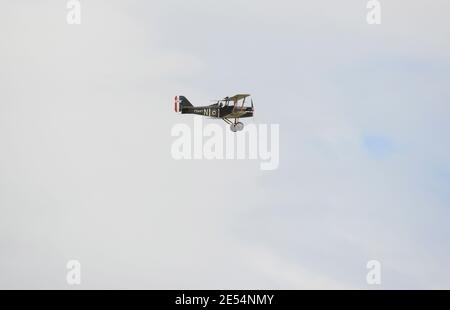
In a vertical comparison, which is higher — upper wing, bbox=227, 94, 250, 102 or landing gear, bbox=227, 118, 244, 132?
upper wing, bbox=227, 94, 250, 102

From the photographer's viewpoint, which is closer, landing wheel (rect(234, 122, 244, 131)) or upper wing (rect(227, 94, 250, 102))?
upper wing (rect(227, 94, 250, 102))

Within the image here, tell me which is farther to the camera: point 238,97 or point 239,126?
point 239,126

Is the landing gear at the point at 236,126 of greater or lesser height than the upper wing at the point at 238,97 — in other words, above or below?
below

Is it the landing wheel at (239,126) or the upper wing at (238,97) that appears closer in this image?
the upper wing at (238,97)

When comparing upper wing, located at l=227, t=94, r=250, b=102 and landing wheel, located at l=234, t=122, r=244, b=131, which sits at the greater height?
upper wing, located at l=227, t=94, r=250, b=102

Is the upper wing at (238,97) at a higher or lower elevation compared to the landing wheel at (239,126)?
higher

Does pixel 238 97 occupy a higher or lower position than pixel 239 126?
higher
